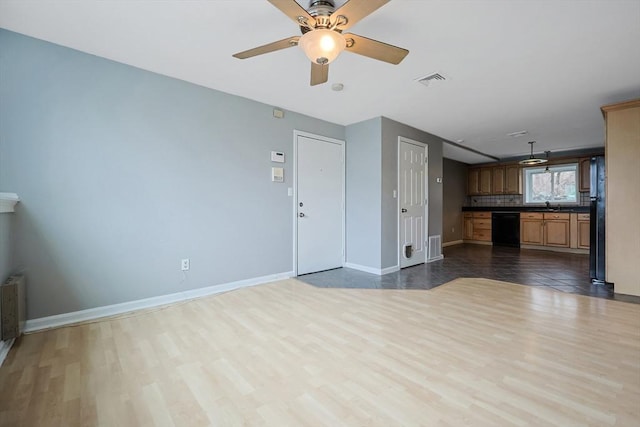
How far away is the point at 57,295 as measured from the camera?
7.66ft

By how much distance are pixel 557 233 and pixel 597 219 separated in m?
3.13

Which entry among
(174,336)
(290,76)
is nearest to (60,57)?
(290,76)

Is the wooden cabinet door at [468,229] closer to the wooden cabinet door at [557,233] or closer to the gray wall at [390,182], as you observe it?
the wooden cabinet door at [557,233]

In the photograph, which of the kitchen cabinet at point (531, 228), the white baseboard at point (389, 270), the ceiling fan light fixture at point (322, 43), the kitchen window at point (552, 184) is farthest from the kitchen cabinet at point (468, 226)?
the ceiling fan light fixture at point (322, 43)

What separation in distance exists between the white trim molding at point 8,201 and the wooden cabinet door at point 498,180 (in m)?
8.96

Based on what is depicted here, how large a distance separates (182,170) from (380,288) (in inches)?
107

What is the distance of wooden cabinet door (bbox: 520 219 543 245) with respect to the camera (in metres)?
6.45

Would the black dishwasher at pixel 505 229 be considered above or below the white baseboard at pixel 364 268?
above

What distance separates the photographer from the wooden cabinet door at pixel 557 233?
20.0 feet

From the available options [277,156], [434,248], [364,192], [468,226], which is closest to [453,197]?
[468,226]

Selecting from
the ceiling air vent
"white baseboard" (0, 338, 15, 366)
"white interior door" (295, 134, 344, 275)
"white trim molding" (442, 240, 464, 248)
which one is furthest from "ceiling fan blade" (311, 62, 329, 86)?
"white trim molding" (442, 240, 464, 248)

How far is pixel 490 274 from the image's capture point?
407 cm

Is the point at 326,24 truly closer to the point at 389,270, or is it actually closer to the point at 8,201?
the point at 8,201

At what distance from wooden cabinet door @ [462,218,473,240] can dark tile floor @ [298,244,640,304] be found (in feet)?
6.96
